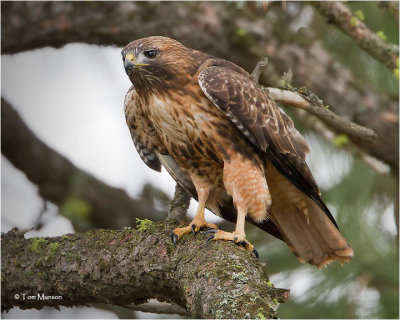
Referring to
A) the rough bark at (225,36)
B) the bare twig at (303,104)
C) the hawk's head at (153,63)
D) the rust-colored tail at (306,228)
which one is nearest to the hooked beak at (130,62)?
the hawk's head at (153,63)

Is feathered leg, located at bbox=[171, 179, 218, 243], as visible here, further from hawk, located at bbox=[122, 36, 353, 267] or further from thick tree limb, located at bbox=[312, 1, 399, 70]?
thick tree limb, located at bbox=[312, 1, 399, 70]

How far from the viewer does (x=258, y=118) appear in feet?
14.1

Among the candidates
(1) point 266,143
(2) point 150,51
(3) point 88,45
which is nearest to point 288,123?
(1) point 266,143

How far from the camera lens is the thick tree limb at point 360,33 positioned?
17.7ft

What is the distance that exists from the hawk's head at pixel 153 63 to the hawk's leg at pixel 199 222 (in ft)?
2.50

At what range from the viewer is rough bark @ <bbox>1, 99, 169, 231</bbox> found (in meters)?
5.39

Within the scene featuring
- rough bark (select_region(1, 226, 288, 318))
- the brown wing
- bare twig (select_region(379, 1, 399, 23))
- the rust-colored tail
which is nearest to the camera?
rough bark (select_region(1, 226, 288, 318))

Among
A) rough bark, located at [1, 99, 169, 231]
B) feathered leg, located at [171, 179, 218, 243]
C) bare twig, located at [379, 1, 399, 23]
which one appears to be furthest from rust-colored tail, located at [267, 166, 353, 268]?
bare twig, located at [379, 1, 399, 23]

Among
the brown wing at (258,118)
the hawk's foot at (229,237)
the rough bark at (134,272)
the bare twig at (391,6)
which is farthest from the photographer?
the bare twig at (391,6)

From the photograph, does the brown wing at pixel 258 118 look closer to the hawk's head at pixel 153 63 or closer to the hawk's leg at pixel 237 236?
the hawk's head at pixel 153 63

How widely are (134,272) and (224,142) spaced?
101cm

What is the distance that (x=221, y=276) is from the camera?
10.6ft

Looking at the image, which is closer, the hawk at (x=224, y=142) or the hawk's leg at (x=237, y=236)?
the hawk's leg at (x=237, y=236)

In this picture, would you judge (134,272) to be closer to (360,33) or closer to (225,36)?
(225,36)
